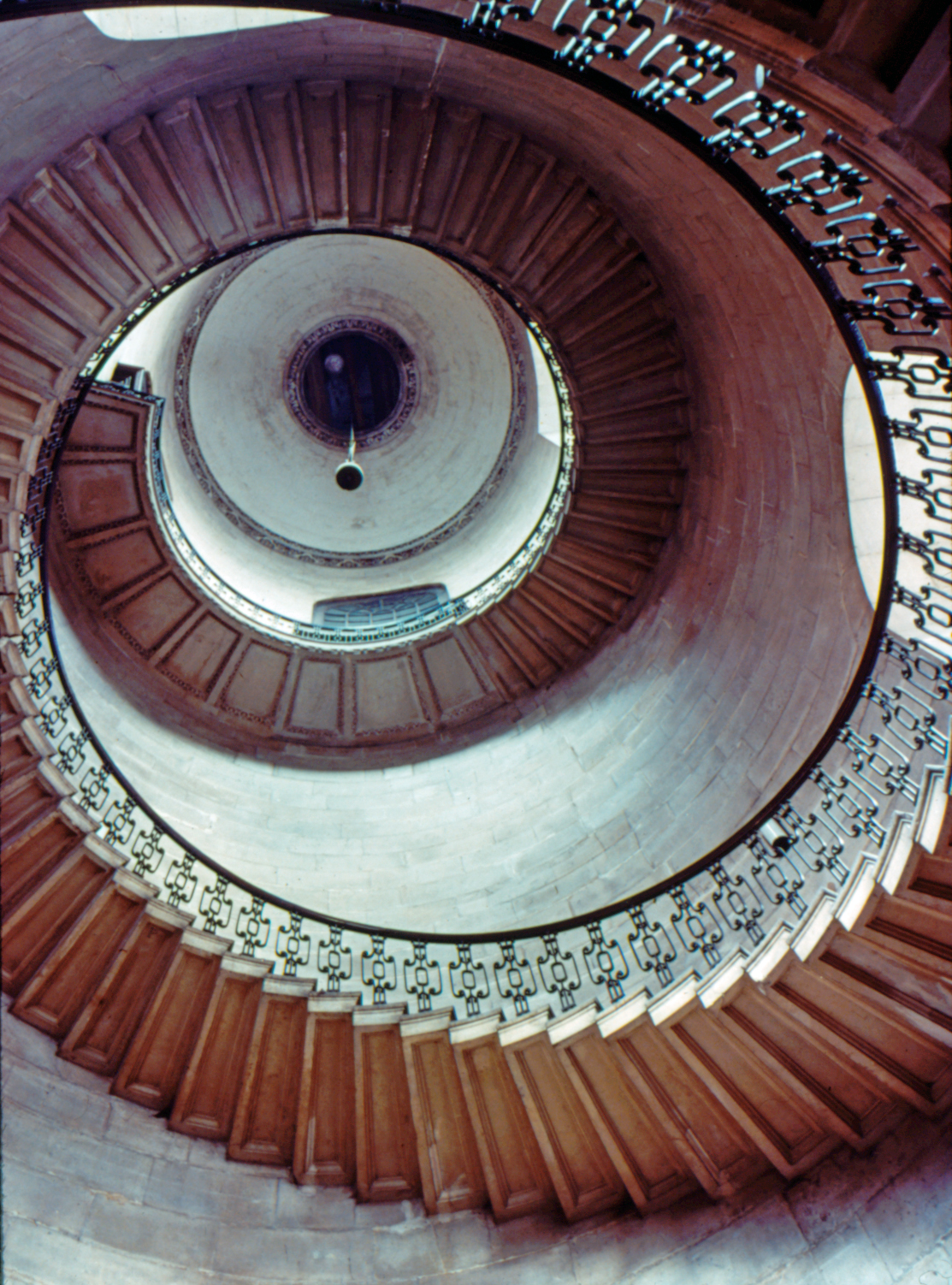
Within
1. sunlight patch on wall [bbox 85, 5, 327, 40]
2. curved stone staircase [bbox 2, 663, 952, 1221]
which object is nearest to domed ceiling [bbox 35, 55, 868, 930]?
sunlight patch on wall [bbox 85, 5, 327, 40]

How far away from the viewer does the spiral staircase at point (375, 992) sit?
213 inches

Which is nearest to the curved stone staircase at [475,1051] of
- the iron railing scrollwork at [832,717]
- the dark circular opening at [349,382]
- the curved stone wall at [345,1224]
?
the curved stone wall at [345,1224]

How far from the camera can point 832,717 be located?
6.84 metres

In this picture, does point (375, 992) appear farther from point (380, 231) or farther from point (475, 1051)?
point (380, 231)

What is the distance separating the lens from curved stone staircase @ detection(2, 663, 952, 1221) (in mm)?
5371

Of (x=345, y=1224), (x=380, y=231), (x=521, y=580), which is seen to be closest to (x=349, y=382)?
(x=521, y=580)

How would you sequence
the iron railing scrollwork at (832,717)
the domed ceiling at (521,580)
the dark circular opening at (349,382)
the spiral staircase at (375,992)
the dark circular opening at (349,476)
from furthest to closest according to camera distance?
1. the dark circular opening at (349,382)
2. the dark circular opening at (349,476)
3. the domed ceiling at (521,580)
4. the spiral staircase at (375,992)
5. the iron railing scrollwork at (832,717)

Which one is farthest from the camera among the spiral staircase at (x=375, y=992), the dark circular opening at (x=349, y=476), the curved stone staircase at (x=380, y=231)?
the dark circular opening at (x=349, y=476)

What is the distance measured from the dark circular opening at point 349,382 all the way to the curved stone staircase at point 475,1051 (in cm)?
911

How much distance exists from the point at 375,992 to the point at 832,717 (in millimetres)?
4317

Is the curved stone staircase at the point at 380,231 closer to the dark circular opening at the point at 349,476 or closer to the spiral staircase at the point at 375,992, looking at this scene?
the spiral staircase at the point at 375,992

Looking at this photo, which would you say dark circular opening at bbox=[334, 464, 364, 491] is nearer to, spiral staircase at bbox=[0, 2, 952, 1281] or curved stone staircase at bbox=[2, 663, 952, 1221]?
spiral staircase at bbox=[0, 2, 952, 1281]

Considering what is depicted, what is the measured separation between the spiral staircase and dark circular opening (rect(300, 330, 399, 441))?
21.9 feet

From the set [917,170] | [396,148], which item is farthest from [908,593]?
[396,148]
